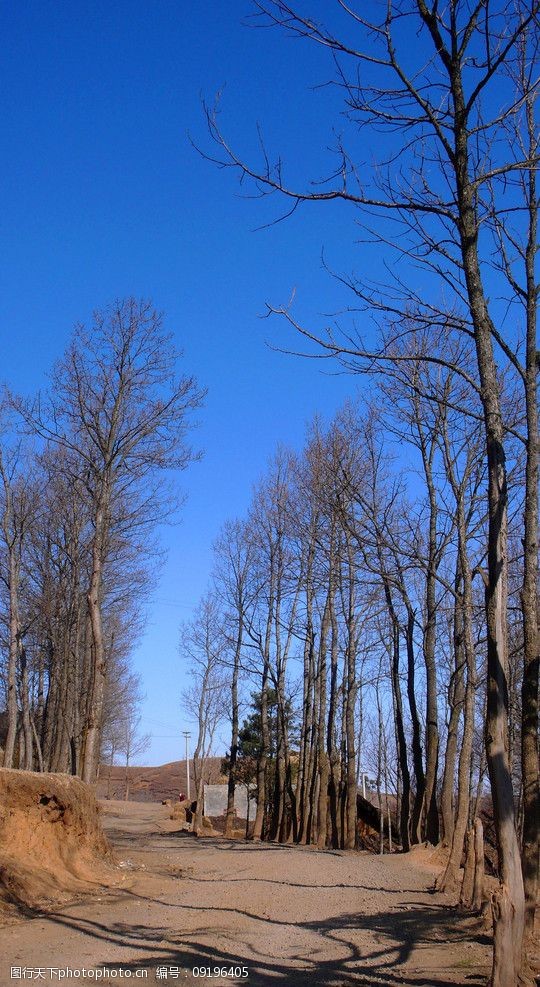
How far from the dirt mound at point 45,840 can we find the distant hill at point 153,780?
206ft

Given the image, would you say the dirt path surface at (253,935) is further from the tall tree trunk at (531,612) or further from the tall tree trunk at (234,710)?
the tall tree trunk at (234,710)

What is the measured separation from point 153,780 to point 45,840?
9030cm

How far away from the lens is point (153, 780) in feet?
318

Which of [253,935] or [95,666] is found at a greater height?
[95,666]

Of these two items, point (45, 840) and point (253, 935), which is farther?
point (45, 840)

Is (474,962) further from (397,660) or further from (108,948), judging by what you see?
(397,660)

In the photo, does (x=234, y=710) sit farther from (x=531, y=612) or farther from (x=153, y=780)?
(x=153, y=780)

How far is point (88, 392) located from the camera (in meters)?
18.6

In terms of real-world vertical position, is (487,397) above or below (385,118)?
below

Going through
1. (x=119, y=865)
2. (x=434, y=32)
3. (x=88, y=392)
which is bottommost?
(x=119, y=865)

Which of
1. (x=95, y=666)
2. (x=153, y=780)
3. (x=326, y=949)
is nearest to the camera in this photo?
(x=326, y=949)

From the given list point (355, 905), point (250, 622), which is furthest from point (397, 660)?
point (355, 905)

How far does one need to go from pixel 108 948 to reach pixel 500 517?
527 centimetres

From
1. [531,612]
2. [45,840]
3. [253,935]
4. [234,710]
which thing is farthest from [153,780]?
[531,612]
